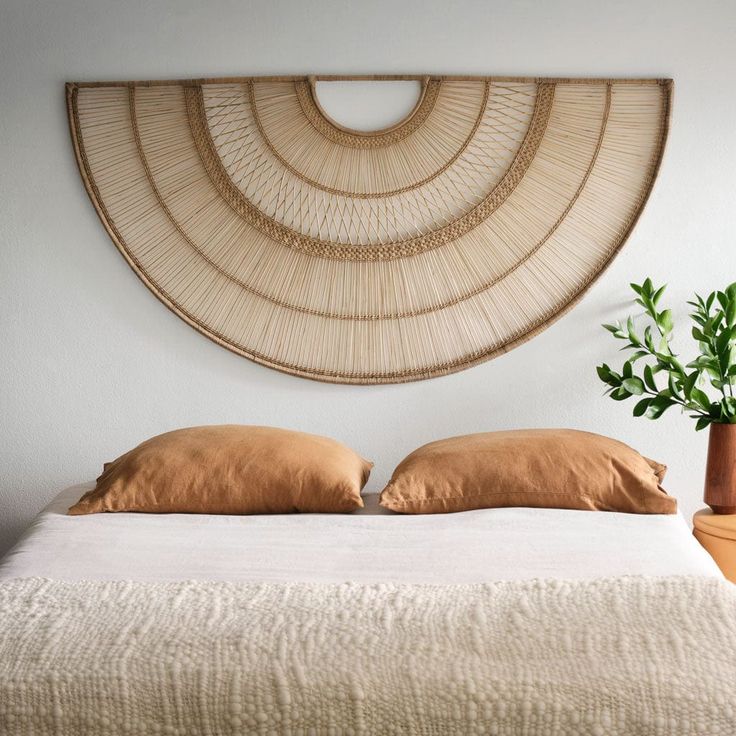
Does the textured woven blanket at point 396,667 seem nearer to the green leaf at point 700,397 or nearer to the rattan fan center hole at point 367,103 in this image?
the green leaf at point 700,397

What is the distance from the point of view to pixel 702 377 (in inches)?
103

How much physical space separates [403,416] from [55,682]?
5.24 ft

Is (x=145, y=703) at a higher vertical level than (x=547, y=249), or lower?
lower

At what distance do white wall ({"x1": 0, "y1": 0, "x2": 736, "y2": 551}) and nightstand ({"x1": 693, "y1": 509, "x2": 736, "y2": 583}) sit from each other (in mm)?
362

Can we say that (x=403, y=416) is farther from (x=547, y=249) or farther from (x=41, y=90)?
(x=41, y=90)

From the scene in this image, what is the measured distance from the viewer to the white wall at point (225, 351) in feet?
8.63

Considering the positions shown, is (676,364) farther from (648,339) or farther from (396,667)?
(396,667)

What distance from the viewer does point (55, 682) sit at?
4.41ft

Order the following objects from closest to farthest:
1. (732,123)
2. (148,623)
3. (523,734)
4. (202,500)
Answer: (523,734) < (148,623) < (202,500) < (732,123)

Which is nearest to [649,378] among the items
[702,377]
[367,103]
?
[702,377]

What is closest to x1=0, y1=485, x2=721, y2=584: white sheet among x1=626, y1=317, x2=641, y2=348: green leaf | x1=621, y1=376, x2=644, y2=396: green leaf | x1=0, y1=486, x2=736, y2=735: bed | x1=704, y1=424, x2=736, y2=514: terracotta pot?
x1=0, y1=486, x2=736, y2=735: bed

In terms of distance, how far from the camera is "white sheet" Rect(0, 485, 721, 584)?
1.80 meters

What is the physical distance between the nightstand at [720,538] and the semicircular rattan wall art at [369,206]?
2.42ft

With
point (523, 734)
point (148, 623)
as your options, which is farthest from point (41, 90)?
point (523, 734)
